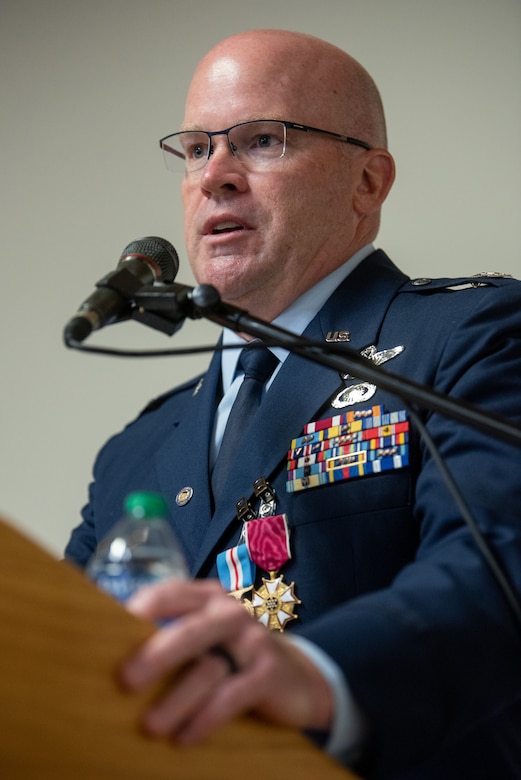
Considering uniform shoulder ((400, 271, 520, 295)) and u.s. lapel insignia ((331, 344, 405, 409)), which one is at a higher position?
uniform shoulder ((400, 271, 520, 295))

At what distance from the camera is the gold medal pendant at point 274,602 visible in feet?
4.52

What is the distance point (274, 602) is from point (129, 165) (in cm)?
179

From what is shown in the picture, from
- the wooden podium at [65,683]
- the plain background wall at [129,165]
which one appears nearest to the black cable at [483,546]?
the wooden podium at [65,683]

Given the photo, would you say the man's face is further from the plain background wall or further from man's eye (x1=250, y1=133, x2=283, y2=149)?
the plain background wall

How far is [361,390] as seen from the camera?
153cm

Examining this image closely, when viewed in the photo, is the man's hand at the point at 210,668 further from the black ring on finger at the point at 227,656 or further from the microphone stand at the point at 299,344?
the microphone stand at the point at 299,344

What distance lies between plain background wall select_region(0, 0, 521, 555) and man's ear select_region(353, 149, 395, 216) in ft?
2.16

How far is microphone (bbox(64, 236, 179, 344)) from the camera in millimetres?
1021

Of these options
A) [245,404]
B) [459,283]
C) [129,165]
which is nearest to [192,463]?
[245,404]

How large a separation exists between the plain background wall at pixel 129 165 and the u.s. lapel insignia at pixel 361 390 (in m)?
1.09

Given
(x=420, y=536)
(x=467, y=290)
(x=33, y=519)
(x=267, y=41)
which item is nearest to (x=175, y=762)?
(x=420, y=536)

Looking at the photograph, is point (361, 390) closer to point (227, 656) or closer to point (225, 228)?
point (225, 228)

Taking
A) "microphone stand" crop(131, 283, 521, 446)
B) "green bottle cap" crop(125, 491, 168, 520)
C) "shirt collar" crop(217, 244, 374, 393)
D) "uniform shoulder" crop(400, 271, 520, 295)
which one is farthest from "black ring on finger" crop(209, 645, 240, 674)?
"shirt collar" crop(217, 244, 374, 393)

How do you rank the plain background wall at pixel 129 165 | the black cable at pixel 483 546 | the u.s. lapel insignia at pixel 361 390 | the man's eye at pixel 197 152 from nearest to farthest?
the black cable at pixel 483 546
the u.s. lapel insignia at pixel 361 390
the man's eye at pixel 197 152
the plain background wall at pixel 129 165
